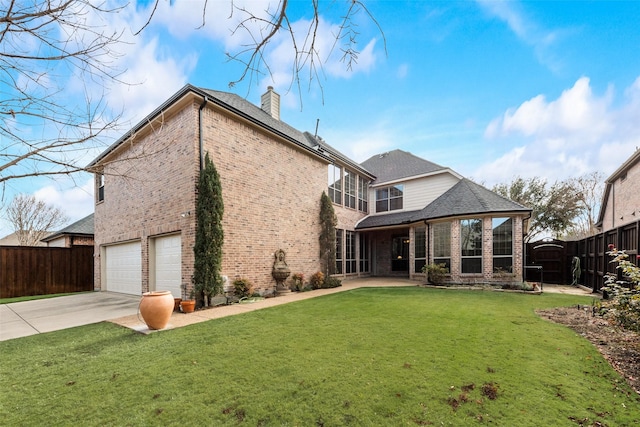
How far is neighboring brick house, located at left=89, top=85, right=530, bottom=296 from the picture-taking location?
8.38 meters

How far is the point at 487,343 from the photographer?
4.35 meters

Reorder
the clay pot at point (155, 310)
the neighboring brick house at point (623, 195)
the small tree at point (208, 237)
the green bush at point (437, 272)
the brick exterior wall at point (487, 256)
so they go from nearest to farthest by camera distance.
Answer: the clay pot at point (155, 310), the small tree at point (208, 237), the brick exterior wall at point (487, 256), the neighboring brick house at point (623, 195), the green bush at point (437, 272)

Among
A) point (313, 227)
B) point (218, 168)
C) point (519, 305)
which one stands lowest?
point (519, 305)

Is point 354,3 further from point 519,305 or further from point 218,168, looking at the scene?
point 519,305

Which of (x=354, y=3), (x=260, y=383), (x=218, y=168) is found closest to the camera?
(x=354, y=3)

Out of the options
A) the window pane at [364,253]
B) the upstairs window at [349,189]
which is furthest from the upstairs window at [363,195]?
the window pane at [364,253]

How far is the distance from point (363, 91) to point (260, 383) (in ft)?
12.0

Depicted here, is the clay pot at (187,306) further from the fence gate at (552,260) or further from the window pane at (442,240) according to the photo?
the fence gate at (552,260)

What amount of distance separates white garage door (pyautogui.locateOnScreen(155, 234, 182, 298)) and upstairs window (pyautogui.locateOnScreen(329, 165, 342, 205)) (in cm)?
784

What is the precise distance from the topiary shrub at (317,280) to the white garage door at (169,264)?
5374 millimetres

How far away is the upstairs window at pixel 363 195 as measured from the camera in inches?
669

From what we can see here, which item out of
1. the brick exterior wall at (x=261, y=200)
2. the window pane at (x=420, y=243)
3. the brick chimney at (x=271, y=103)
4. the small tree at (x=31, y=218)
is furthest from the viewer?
the small tree at (x=31, y=218)

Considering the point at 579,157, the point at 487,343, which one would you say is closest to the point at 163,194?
the point at 487,343

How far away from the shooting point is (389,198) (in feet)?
56.5
